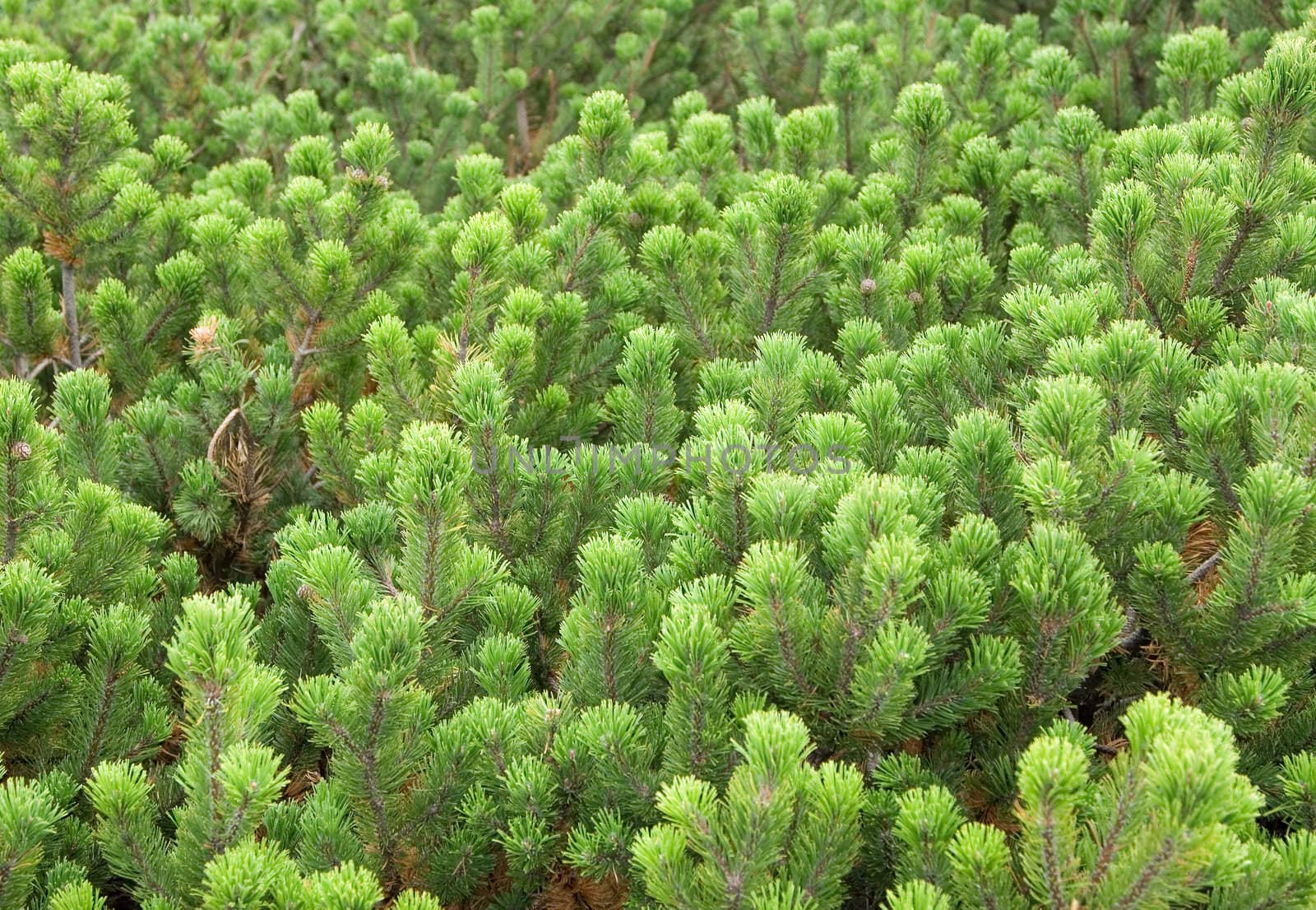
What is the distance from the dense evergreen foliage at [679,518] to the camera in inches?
63.3

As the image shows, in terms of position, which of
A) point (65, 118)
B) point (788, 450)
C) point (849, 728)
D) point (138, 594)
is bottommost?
point (138, 594)

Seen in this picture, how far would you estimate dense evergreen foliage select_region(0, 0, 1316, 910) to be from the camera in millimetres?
1607

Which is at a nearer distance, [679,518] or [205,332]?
[679,518]

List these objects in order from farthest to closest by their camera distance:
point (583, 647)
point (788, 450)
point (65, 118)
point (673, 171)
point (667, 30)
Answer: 1. point (667, 30)
2. point (673, 171)
3. point (65, 118)
4. point (788, 450)
5. point (583, 647)

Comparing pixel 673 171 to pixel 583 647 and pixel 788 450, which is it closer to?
pixel 788 450

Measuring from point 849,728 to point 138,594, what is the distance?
147cm

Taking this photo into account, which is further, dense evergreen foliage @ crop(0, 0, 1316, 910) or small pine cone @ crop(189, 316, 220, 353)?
small pine cone @ crop(189, 316, 220, 353)

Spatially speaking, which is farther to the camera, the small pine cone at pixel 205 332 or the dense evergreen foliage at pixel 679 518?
the small pine cone at pixel 205 332

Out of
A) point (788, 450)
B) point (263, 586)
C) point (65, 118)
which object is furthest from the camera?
point (263, 586)

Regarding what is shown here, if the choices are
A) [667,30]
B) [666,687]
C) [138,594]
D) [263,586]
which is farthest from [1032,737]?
[667,30]

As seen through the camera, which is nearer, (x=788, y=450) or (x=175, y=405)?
(x=788, y=450)

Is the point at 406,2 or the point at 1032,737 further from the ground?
the point at 406,2

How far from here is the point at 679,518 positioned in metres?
1.97

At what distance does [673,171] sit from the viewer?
358 centimetres
